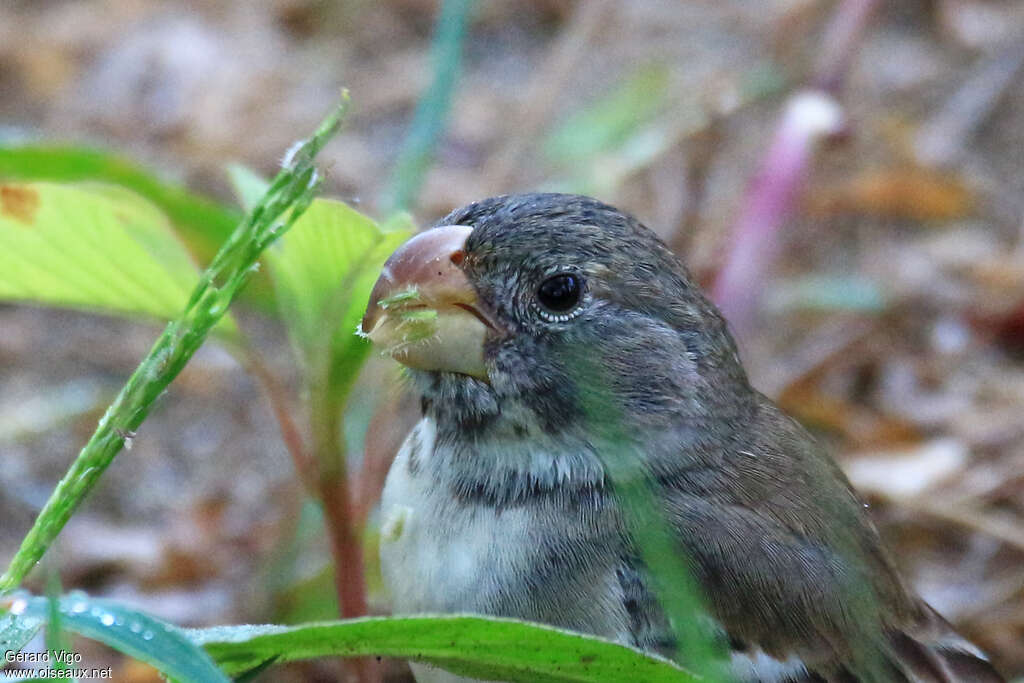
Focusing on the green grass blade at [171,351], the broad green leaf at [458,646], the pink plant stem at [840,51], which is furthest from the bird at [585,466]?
the pink plant stem at [840,51]

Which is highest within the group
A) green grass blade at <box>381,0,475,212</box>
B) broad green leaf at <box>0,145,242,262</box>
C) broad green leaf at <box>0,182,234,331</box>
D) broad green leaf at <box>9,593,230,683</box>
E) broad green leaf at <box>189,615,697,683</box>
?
green grass blade at <box>381,0,475,212</box>

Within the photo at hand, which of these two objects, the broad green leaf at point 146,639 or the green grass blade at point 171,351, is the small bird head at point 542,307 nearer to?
the green grass blade at point 171,351

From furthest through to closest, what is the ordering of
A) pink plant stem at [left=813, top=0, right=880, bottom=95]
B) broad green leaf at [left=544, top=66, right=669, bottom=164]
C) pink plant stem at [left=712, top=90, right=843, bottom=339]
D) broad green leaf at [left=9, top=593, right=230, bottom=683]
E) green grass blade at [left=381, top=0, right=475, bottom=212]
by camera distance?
broad green leaf at [left=544, top=66, right=669, bottom=164], pink plant stem at [left=813, top=0, right=880, bottom=95], pink plant stem at [left=712, top=90, right=843, bottom=339], green grass blade at [left=381, top=0, right=475, bottom=212], broad green leaf at [left=9, top=593, right=230, bottom=683]

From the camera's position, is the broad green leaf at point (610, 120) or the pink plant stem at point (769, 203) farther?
the broad green leaf at point (610, 120)

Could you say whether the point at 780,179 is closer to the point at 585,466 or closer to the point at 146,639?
the point at 585,466

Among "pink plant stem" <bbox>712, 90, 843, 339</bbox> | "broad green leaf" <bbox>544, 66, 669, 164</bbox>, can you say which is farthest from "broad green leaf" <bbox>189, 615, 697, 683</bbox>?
"broad green leaf" <bbox>544, 66, 669, 164</bbox>

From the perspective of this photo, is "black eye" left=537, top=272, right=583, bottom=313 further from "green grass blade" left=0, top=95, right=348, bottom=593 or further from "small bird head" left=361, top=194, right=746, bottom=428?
"green grass blade" left=0, top=95, right=348, bottom=593

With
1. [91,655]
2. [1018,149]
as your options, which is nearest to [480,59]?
[1018,149]

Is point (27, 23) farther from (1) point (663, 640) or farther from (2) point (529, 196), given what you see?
(1) point (663, 640)
